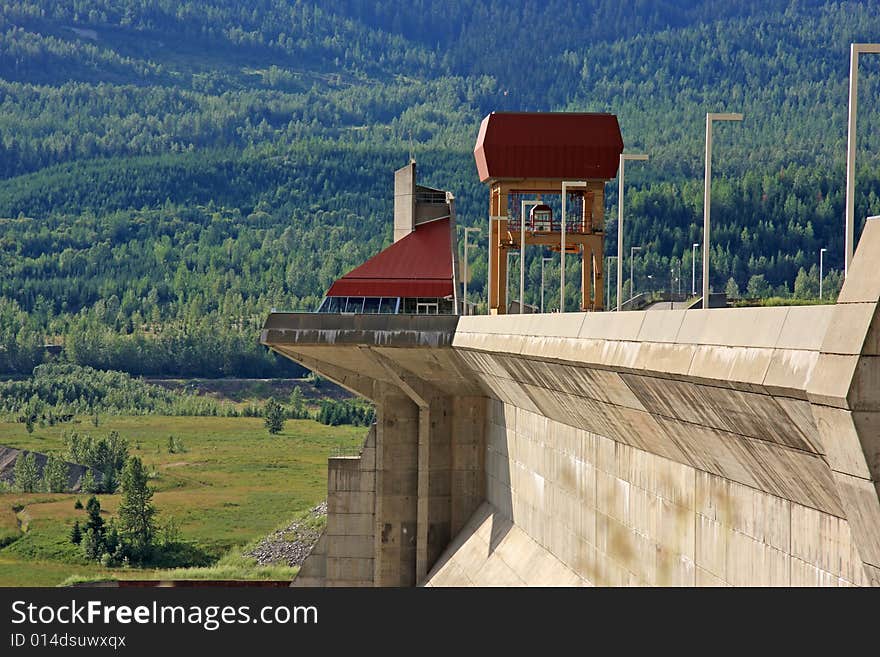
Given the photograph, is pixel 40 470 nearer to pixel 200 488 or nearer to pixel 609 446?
pixel 200 488

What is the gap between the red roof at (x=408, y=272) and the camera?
160ft

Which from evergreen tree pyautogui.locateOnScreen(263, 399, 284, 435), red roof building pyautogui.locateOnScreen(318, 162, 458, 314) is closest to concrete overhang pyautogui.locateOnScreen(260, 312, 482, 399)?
red roof building pyautogui.locateOnScreen(318, 162, 458, 314)

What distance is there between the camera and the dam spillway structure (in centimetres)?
1457

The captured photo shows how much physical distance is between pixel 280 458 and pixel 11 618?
142 m

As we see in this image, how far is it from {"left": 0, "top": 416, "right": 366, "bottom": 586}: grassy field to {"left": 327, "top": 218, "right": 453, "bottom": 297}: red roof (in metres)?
42.4

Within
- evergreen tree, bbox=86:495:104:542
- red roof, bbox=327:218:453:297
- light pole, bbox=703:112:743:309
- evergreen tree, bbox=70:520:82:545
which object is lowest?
evergreen tree, bbox=70:520:82:545

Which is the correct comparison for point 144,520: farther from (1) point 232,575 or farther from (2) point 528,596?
(2) point 528,596

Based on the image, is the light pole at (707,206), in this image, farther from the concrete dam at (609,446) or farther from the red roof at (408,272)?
the red roof at (408,272)

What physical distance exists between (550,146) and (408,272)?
590cm

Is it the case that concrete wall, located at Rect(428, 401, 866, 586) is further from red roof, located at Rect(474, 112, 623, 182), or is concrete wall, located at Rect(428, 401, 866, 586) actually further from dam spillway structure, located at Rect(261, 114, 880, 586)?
red roof, located at Rect(474, 112, 623, 182)

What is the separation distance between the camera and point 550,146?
4847 centimetres

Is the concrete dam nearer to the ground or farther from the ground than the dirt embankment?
farther from the ground

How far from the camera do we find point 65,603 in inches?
689

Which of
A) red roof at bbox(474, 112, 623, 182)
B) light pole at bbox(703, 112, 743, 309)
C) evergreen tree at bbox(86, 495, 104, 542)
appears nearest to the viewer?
light pole at bbox(703, 112, 743, 309)
